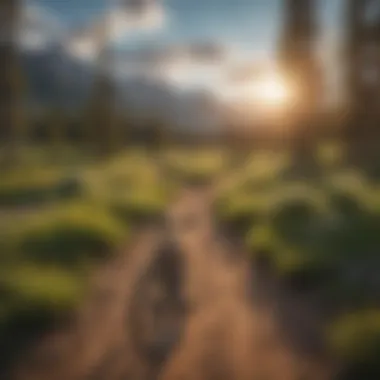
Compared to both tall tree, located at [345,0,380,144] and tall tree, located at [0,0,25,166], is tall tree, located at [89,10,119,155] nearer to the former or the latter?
tall tree, located at [0,0,25,166]

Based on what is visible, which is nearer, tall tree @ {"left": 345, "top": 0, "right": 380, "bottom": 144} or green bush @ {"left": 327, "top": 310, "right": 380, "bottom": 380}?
green bush @ {"left": 327, "top": 310, "right": 380, "bottom": 380}

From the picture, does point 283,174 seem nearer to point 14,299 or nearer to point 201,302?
point 201,302

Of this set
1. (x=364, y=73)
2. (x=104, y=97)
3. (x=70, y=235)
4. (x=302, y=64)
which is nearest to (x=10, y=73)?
(x=104, y=97)

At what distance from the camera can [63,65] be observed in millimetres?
1656

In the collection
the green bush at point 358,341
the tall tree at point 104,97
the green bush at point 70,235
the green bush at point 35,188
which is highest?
the tall tree at point 104,97

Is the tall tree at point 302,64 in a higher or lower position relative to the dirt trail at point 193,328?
higher

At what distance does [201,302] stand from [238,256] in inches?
6.0

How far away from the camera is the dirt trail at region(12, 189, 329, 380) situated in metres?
1.54

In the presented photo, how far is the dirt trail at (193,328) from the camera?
5.06 ft

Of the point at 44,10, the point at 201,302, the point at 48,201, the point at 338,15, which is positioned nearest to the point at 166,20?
the point at 44,10

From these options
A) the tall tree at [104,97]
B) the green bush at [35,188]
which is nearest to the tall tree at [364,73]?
the tall tree at [104,97]

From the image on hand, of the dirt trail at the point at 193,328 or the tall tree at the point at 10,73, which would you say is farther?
the tall tree at the point at 10,73

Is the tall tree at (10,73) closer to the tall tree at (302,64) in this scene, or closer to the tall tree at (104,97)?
the tall tree at (104,97)

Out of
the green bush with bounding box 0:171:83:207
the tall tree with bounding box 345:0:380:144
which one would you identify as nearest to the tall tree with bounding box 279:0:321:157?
the tall tree with bounding box 345:0:380:144
